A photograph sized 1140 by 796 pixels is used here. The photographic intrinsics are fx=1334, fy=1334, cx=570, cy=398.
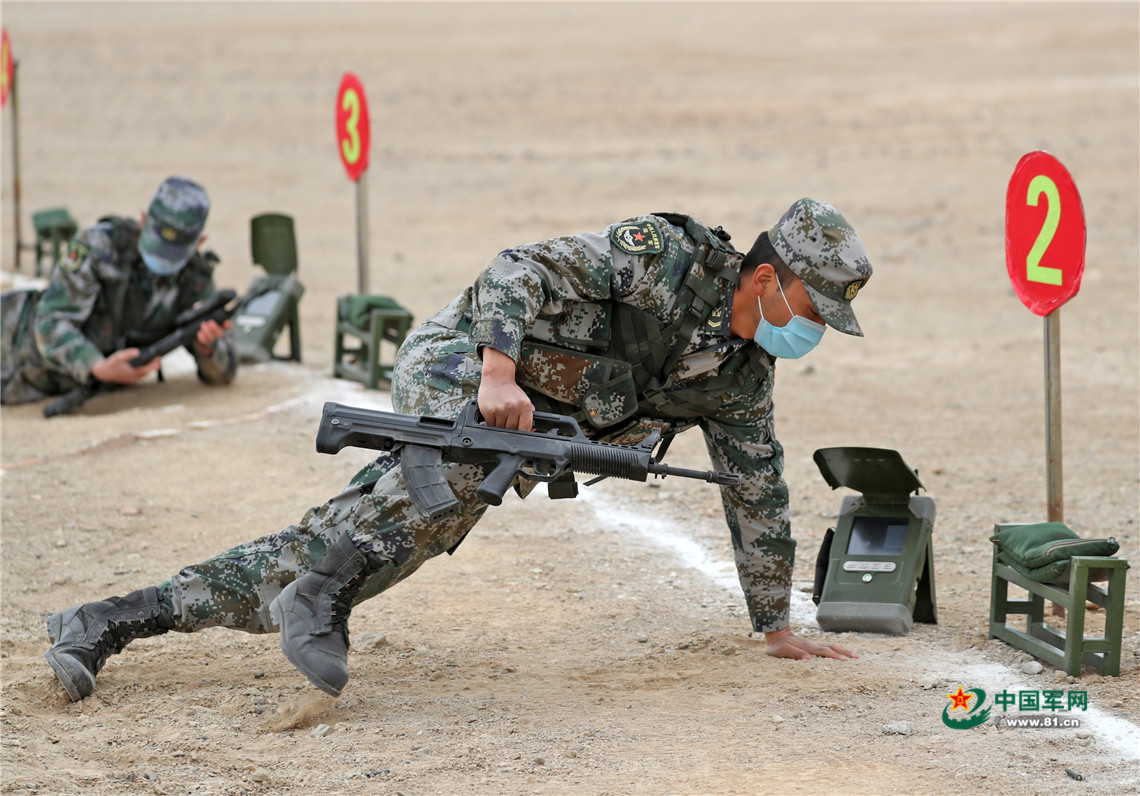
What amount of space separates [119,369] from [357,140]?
2.16 m

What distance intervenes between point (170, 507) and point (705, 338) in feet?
10.3

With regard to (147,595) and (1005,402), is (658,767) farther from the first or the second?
(1005,402)

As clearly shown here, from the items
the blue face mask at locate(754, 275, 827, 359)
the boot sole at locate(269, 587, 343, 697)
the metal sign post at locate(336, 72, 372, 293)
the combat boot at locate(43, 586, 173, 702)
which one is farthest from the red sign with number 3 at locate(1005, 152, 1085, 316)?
the metal sign post at locate(336, 72, 372, 293)

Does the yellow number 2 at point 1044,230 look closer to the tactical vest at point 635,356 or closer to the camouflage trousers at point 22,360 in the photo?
the tactical vest at point 635,356

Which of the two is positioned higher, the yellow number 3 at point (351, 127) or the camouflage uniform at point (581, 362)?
the yellow number 3 at point (351, 127)

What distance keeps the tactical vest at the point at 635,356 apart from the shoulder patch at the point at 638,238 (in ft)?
0.44

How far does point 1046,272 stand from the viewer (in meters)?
4.48

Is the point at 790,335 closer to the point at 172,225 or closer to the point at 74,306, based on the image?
the point at 172,225

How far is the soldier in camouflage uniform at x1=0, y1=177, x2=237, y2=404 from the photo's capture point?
25.1 feet

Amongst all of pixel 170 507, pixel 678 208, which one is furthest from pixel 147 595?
pixel 678 208

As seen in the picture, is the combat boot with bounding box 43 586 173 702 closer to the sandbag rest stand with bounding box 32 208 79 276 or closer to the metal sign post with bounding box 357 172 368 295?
the metal sign post with bounding box 357 172 368 295

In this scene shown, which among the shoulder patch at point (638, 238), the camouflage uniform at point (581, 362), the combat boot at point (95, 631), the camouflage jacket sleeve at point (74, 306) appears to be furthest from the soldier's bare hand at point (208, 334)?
the shoulder patch at point (638, 238)

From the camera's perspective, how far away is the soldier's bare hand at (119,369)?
25.5ft

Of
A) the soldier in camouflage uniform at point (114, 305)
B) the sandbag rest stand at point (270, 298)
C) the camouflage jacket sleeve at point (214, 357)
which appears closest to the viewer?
the soldier in camouflage uniform at point (114, 305)
